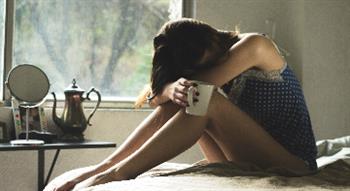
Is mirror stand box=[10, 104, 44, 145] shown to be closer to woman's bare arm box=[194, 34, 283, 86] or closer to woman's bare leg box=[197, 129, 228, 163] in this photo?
woman's bare leg box=[197, 129, 228, 163]

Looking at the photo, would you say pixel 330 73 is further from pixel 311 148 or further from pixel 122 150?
pixel 122 150

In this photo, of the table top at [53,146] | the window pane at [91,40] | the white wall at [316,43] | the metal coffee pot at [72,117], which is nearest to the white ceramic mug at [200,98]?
the table top at [53,146]

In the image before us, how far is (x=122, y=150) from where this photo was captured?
4.71ft

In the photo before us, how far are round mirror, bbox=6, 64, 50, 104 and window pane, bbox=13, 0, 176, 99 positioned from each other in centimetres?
40

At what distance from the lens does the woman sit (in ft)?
4.49

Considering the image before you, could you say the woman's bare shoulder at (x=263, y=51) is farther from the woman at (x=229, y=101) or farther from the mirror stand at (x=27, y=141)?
the mirror stand at (x=27, y=141)

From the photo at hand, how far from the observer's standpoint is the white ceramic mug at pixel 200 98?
3.94ft

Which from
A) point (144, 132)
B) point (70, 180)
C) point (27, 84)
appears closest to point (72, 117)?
point (27, 84)

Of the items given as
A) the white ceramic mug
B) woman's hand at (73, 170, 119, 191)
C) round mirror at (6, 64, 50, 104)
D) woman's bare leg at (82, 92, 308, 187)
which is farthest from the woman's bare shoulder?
round mirror at (6, 64, 50, 104)

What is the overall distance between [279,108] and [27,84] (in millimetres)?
1029

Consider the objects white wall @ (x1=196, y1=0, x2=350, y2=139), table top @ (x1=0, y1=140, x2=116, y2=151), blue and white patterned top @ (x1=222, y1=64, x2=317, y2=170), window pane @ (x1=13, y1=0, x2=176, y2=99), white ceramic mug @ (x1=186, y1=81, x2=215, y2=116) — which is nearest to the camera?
white ceramic mug @ (x1=186, y1=81, x2=215, y2=116)

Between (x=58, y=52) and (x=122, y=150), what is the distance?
127 centimetres

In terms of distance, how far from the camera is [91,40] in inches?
104

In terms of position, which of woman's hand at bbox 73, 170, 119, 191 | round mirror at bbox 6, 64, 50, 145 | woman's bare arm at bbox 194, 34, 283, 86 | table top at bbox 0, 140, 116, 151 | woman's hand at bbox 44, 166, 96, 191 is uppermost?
woman's bare arm at bbox 194, 34, 283, 86
